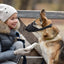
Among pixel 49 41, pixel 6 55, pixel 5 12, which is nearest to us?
pixel 6 55

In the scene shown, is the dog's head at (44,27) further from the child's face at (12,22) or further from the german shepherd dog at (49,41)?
the child's face at (12,22)

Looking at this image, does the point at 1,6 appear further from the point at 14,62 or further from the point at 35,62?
the point at 35,62

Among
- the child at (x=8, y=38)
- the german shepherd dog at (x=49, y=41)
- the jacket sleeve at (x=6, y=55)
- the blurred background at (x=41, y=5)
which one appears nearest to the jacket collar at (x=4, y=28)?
the child at (x=8, y=38)

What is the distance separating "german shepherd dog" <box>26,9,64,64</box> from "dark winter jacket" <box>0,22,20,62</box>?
0.48 metres

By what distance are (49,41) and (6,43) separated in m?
0.81

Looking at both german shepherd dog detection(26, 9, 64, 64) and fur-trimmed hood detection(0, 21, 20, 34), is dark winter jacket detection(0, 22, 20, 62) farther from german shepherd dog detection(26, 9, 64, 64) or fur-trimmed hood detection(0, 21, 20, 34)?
german shepherd dog detection(26, 9, 64, 64)

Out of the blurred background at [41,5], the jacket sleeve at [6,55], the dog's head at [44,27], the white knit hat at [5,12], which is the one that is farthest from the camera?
the blurred background at [41,5]

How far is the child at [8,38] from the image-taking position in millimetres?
4746

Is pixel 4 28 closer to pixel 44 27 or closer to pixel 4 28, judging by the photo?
pixel 4 28

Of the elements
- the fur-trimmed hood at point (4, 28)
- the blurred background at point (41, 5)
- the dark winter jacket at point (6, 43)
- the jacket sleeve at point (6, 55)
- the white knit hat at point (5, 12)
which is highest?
the blurred background at point (41, 5)

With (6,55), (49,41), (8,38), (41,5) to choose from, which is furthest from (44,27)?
(41,5)

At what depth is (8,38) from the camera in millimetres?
4836

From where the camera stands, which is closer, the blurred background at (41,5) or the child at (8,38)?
the child at (8,38)

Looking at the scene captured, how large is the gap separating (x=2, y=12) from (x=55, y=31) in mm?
899
